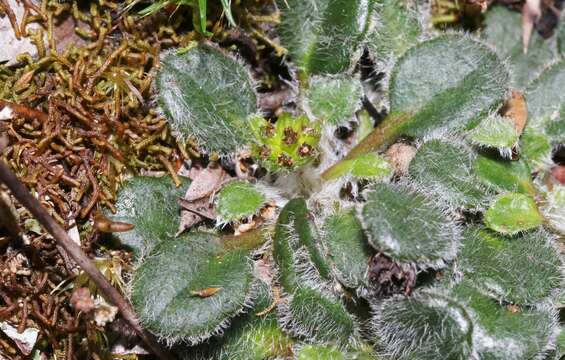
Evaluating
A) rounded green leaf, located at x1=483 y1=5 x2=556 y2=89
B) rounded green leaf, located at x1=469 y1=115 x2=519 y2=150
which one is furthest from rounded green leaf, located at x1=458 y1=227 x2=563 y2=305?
rounded green leaf, located at x1=483 y1=5 x2=556 y2=89

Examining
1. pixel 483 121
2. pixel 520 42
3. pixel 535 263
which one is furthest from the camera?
pixel 520 42

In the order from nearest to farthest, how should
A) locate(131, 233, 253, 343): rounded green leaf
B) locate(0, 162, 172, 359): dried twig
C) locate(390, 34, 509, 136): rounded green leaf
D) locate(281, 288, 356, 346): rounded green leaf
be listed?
locate(0, 162, 172, 359): dried twig → locate(131, 233, 253, 343): rounded green leaf → locate(281, 288, 356, 346): rounded green leaf → locate(390, 34, 509, 136): rounded green leaf

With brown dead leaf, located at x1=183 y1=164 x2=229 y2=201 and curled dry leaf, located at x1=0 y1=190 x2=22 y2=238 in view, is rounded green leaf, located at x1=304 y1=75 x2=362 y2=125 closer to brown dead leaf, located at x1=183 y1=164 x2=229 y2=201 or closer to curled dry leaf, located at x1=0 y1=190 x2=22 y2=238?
brown dead leaf, located at x1=183 y1=164 x2=229 y2=201

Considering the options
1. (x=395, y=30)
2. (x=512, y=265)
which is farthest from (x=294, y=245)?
(x=395, y=30)

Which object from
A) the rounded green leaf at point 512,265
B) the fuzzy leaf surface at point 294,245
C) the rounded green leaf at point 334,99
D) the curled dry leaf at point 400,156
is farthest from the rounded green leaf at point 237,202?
the rounded green leaf at point 512,265

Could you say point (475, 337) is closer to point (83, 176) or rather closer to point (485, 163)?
point (485, 163)

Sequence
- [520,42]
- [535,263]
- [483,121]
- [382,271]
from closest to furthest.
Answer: [382,271]
[535,263]
[483,121]
[520,42]

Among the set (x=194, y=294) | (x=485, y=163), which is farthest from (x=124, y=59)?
(x=485, y=163)
